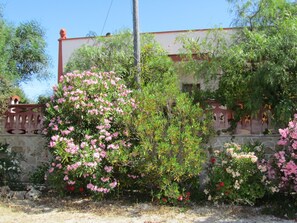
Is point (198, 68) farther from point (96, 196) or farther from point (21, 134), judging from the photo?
point (21, 134)

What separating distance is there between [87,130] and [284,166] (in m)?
4.00

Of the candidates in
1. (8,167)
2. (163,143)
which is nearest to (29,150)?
(8,167)

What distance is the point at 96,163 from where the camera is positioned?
7.53 meters

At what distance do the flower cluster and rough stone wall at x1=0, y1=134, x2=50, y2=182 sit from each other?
18.3 feet

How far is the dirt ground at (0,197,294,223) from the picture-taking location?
6914mm

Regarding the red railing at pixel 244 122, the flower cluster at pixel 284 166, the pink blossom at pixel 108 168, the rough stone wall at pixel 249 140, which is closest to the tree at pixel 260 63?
the red railing at pixel 244 122

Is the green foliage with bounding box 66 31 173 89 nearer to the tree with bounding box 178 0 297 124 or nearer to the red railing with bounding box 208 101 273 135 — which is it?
the tree with bounding box 178 0 297 124

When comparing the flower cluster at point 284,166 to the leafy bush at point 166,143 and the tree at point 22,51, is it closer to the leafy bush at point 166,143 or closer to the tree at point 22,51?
the leafy bush at point 166,143

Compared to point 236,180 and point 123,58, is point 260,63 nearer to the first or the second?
point 236,180

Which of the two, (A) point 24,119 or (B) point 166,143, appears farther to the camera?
(A) point 24,119

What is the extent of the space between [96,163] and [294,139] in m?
3.86

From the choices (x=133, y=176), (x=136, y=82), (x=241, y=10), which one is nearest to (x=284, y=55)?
(x=241, y=10)

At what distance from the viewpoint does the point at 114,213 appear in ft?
24.3

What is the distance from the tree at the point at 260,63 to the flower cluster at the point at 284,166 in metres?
0.89
